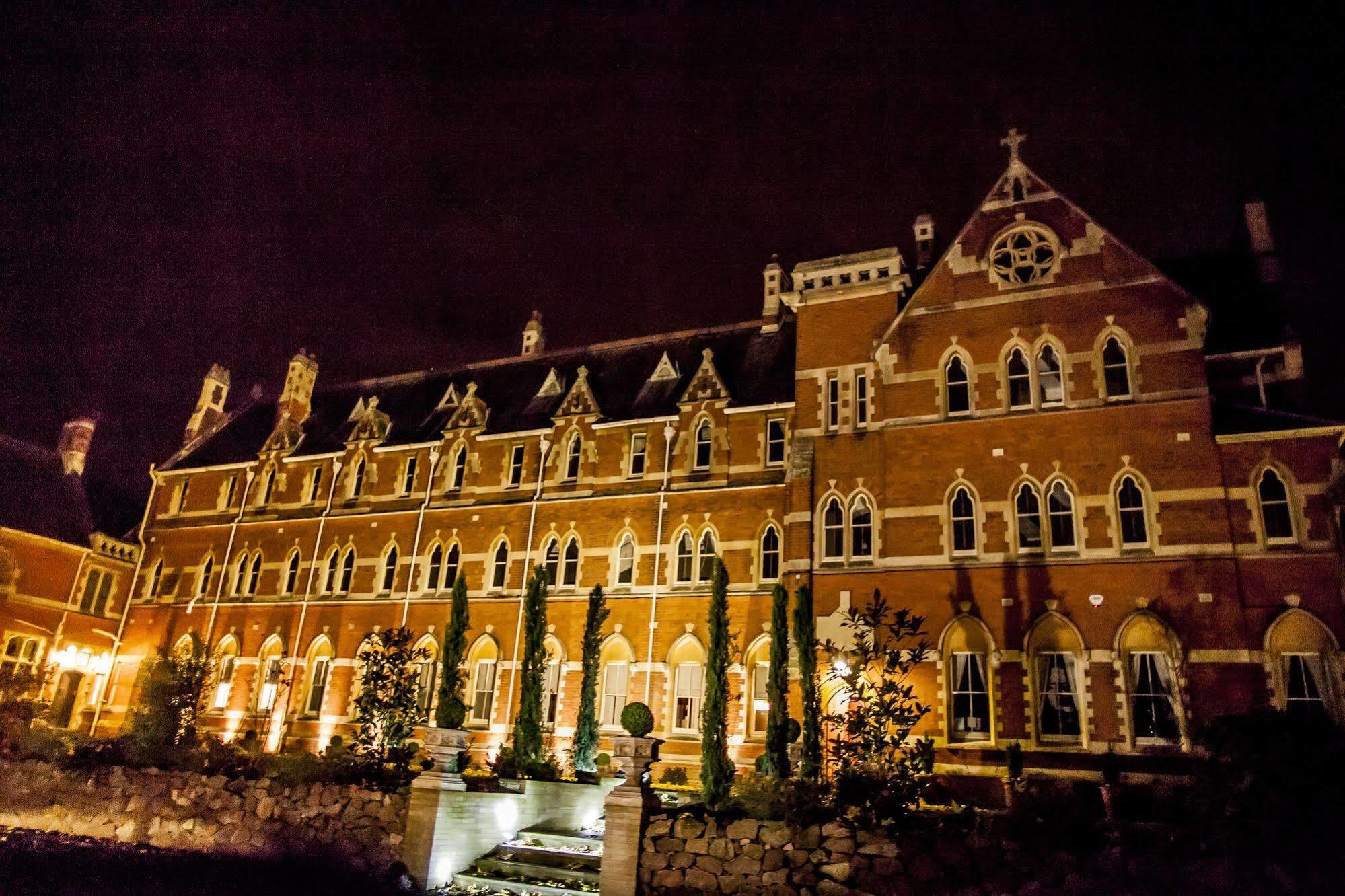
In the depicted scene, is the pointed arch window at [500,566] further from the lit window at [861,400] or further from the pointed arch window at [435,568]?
the lit window at [861,400]

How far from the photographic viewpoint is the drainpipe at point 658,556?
28250 mm

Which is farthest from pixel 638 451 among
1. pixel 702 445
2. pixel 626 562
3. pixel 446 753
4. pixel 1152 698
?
pixel 1152 698

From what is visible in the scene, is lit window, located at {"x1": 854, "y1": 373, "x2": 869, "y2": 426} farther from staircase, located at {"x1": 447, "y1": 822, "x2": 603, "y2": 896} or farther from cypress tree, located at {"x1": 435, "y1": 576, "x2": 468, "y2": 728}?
staircase, located at {"x1": 447, "y1": 822, "x2": 603, "y2": 896}

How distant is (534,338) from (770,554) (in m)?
17.8

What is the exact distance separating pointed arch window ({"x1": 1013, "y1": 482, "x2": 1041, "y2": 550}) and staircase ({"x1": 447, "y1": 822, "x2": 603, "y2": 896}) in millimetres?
12465

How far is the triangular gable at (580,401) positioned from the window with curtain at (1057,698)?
17.7 metres

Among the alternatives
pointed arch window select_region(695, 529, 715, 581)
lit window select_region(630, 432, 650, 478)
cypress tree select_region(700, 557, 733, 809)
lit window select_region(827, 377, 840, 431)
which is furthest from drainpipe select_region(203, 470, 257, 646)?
lit window select_region(827, 377, 840, 431)

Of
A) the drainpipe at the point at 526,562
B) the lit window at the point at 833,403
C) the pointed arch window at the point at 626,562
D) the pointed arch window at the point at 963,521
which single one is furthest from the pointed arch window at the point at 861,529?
the drainpipe at the point at 526,562

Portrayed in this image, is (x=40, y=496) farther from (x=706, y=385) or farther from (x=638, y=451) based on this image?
(x=706, y=385)

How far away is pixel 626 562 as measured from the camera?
100 ft

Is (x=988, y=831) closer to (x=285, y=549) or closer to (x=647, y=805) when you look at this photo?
(x=647, y=805)

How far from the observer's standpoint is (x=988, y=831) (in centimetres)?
1414

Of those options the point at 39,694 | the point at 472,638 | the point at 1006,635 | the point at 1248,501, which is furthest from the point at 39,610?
the point at 1248,501

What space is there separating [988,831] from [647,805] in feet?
18.5
